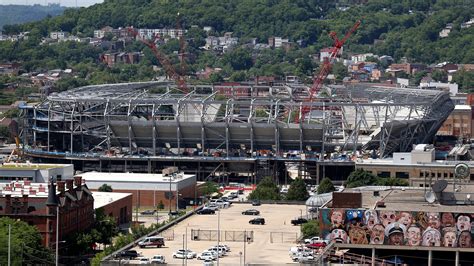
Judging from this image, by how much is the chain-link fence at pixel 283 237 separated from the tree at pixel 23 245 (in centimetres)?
914

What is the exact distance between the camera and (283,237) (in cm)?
7656

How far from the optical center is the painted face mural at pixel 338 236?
236 ft

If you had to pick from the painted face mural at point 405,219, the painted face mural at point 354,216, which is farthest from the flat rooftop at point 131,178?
the painted face mural at point 405,219

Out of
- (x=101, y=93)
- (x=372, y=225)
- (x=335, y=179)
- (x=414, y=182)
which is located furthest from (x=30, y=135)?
(x=372, y=225)

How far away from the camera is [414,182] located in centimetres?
10288

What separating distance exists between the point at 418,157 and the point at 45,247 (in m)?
44.5

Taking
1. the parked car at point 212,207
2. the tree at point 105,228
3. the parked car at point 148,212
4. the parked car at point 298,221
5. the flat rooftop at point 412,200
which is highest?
the flat rooftop at point 412,200

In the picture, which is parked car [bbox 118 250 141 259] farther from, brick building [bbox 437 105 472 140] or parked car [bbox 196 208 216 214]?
brick building [bbox 437 105 472 140]

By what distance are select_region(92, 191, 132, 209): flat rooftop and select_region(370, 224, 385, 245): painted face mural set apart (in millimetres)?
21121

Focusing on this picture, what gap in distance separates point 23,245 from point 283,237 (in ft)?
35.3

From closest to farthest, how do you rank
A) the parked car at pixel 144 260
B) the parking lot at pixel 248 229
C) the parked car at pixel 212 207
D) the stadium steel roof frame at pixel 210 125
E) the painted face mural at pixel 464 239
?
the parked car at pixel 144 260, the parking lot at pixel 248 229, the painted face mural at pixel 464 239, the parked car at pixel 212 207, the stadium steel roof frame at pixel 210 125

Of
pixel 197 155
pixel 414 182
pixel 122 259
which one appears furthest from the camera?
pixel 197 155

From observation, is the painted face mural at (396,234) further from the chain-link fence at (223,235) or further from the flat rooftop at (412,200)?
the chain-link fence at (223,235)

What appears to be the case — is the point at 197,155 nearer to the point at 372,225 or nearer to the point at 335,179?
the point at 335,179
